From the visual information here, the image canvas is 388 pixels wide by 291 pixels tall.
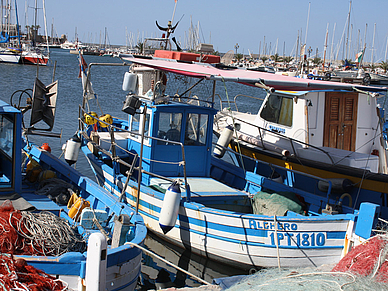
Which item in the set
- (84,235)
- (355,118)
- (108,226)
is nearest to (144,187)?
(108,226)

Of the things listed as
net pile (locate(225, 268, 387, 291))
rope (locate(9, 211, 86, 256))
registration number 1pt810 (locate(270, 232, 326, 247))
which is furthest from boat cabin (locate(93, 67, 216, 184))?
net pile (locate(225, 268, 387, 291))

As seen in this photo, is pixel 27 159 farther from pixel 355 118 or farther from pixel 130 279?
pixel 355 118

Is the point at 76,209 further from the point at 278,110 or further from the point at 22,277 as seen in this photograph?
the point at 278,110

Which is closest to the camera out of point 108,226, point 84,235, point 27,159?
point 84,235

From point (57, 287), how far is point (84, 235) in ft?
5.77

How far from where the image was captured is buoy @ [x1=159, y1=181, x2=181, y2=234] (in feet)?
27.2

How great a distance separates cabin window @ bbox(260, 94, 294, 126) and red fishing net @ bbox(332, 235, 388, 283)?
650 centimetres

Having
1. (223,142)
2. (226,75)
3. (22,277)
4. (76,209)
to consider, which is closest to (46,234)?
(22,277)

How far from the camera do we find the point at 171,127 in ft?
33.2

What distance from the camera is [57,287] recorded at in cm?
533

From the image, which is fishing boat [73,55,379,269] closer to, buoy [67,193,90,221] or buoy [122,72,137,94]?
buoy [122,72,137,94]

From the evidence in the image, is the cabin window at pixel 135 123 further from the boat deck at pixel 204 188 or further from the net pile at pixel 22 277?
the net pile at pixel 22 277

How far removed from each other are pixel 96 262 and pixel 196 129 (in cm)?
549

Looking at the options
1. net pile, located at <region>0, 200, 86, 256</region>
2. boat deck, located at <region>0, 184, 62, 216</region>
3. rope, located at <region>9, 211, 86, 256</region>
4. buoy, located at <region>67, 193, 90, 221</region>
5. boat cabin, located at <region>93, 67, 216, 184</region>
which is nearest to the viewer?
net pile, located at <region>0, 200, 86, 256</region>
